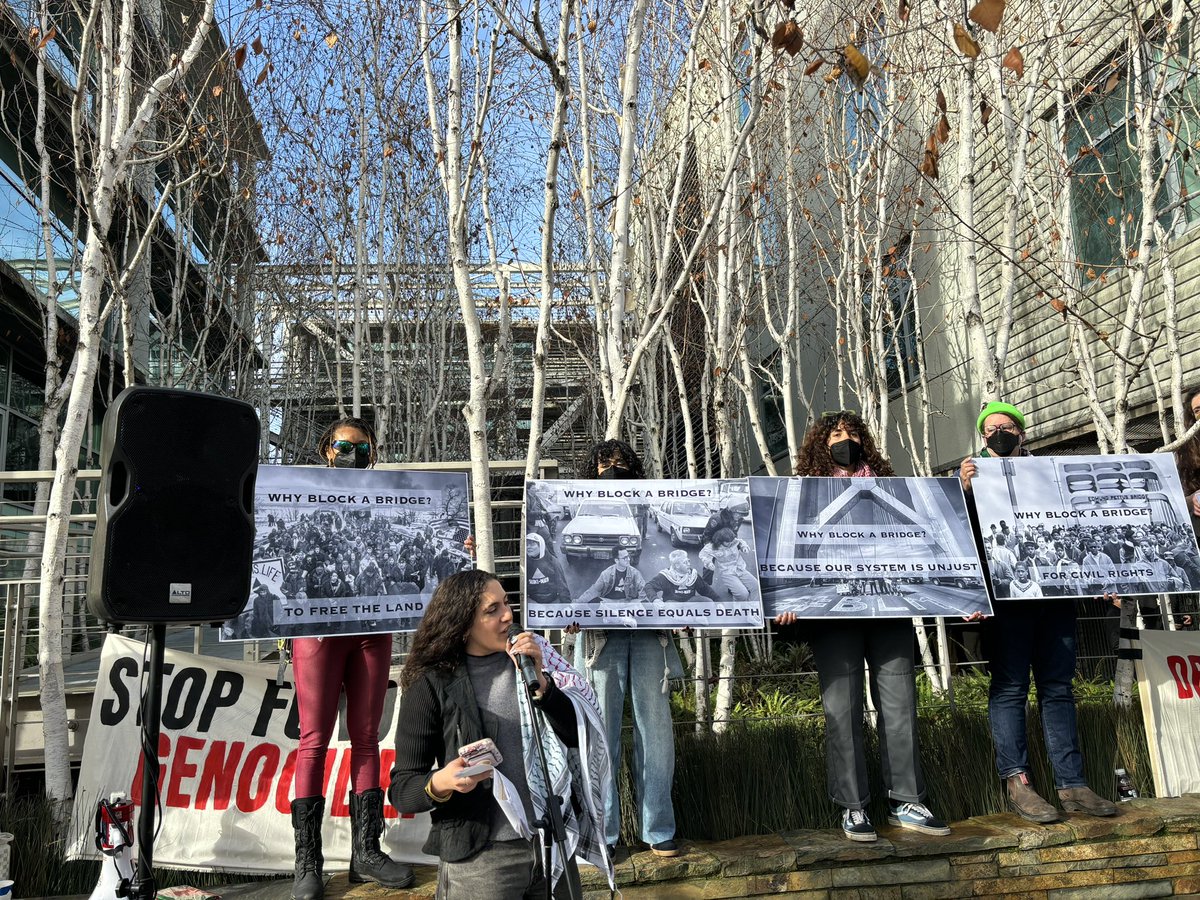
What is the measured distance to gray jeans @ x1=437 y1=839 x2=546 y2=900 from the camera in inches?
96.4

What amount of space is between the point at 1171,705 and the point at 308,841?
4.24m

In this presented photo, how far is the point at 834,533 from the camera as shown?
4.18 metres

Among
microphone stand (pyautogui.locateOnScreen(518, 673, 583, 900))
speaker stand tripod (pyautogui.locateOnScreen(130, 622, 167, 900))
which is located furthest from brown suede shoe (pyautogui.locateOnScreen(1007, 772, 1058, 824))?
speaker stand tripod (pyautogui.locateOnScreen(130, 622, 167, 900))

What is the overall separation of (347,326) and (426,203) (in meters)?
3.93

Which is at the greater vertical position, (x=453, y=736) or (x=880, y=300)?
(x=880, y=300)

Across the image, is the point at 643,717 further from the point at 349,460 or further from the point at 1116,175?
the point at 1116,175

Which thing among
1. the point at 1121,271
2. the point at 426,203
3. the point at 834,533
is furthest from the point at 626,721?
the point at 426,203

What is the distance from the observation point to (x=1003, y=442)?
438 centimetres

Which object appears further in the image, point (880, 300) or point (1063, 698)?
point (880, 300)

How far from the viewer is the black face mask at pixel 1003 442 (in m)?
4.38

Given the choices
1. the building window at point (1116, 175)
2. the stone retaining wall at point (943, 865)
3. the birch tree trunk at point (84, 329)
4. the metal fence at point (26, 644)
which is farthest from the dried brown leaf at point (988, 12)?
the building window at point (1116, 175)

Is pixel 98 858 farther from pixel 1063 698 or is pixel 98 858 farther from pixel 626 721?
pixel 1063 698

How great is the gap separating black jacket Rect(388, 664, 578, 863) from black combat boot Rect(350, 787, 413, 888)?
1.23 m

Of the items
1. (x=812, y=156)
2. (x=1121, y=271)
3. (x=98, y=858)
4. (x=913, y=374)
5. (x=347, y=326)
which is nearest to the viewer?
(x=98, y=858)
